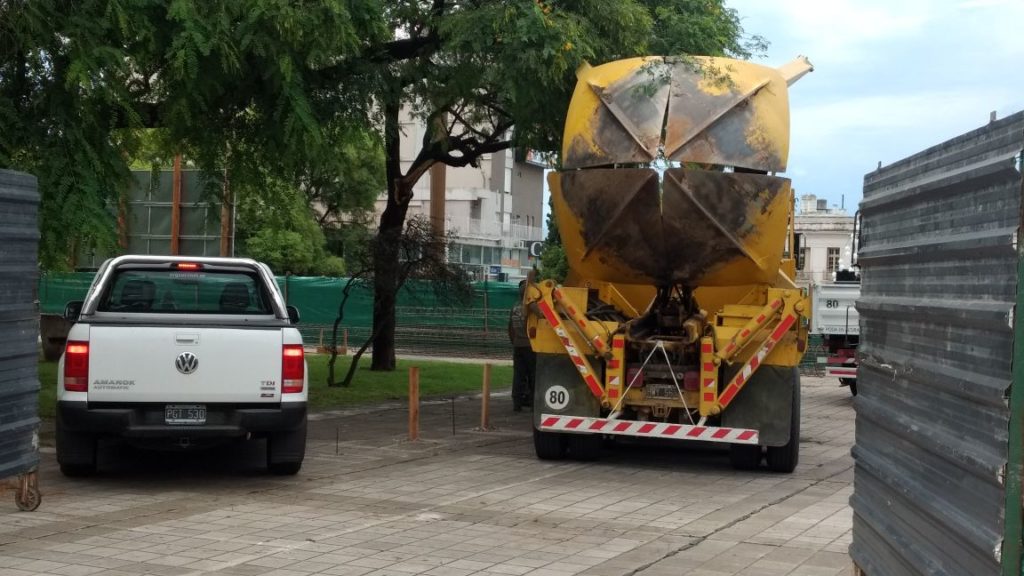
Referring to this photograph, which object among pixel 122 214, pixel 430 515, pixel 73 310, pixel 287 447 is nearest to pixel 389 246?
pixel 122 214

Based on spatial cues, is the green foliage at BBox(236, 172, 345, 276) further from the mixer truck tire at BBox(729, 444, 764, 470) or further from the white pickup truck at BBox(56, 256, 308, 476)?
the white pickup truck at BBox(56, 256, 308, 476)

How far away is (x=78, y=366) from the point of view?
10.0 m

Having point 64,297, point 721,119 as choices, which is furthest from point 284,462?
point 64,297

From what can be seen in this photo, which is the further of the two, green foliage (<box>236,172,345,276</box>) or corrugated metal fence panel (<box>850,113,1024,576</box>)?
green foliage (<box>236,172,345,276</box>)

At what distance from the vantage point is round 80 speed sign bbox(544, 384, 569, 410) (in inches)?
511

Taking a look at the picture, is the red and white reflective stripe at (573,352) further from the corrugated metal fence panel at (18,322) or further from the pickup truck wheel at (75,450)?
the corrugated metal fence panel at (18,322)

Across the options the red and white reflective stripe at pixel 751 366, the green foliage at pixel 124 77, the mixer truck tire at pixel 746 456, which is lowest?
the mixer truck tire at pixel 746 456

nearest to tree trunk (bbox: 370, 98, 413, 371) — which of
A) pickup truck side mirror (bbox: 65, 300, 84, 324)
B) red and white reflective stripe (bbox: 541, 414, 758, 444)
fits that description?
red and white reflective stripe (bbox: 541, 414, 758, 444)

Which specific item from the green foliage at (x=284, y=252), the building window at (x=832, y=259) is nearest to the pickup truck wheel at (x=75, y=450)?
the green foliage at (x=284, y=252)

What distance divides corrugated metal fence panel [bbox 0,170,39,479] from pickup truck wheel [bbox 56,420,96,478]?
2.96 metres

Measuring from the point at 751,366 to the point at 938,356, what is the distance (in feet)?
28.6

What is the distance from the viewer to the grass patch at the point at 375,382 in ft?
63.9

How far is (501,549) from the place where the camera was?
8.45 m

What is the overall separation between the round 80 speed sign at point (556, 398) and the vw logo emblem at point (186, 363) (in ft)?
13.3
